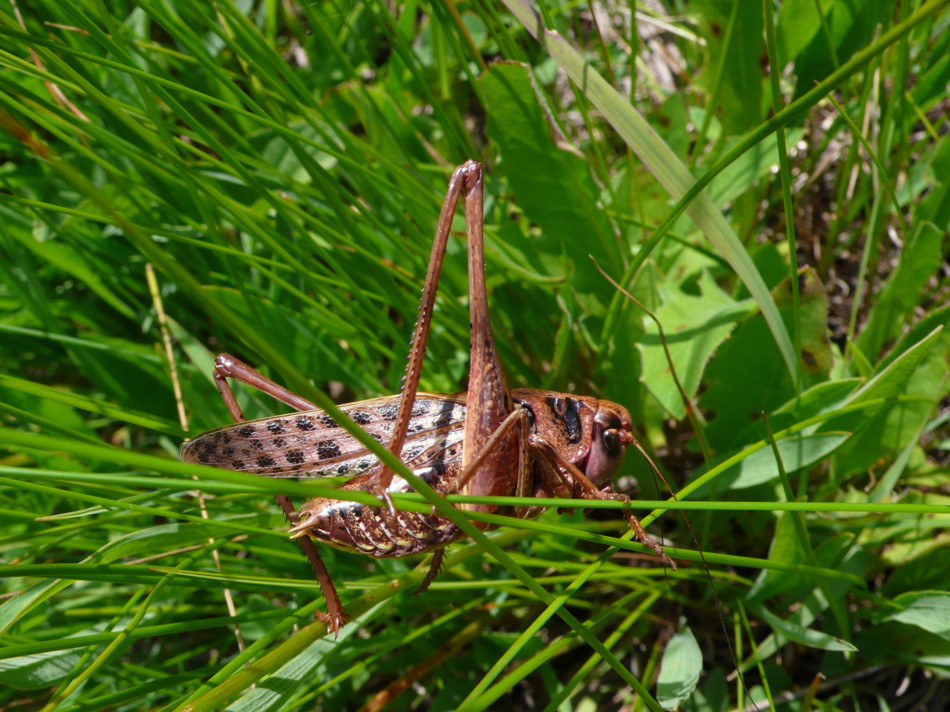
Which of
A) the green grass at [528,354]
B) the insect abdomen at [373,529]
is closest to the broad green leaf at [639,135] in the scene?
the green grass at [528,354]

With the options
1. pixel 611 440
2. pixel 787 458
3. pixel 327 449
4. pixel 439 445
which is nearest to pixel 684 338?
pixel 787 458

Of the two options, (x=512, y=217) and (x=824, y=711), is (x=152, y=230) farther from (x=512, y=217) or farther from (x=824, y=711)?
(x=824, y=711)

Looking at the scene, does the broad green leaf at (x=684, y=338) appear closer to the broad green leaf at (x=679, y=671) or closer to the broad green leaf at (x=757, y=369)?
the broad green leaf at (x=757, y=369)

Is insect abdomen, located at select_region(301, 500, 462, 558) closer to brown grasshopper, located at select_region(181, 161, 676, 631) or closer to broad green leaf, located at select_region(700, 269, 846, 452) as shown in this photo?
brown grasshopper, located at select_region(181, 161, 676, 631)

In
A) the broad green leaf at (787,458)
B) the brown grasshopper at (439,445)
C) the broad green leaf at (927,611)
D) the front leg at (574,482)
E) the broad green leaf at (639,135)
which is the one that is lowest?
the broad green leaf at (927,611)

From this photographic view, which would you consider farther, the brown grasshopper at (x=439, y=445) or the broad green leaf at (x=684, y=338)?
the broad green leaf at (x=684, y=338)

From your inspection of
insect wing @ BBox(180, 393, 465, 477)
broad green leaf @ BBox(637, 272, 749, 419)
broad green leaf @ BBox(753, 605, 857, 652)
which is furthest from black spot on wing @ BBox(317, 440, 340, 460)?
broad green leaf @ BBox(753, 605, 857, 652)

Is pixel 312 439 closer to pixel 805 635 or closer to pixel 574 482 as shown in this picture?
pixel 574 482
